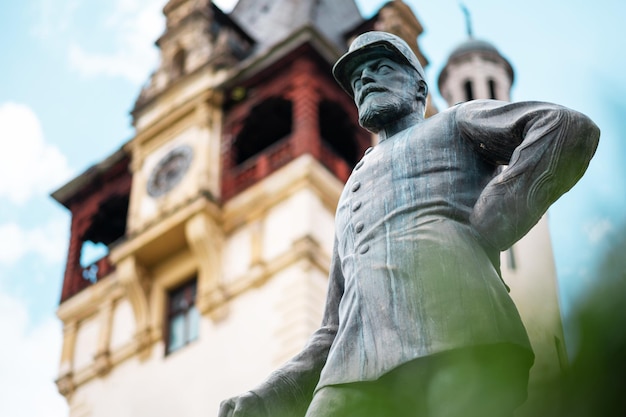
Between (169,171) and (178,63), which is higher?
(178,63)

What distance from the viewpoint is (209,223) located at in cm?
2395

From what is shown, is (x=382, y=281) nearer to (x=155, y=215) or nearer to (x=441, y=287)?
(x=441, y=287)

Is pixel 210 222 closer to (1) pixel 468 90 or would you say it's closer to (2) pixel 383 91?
(1) pixel 468 90

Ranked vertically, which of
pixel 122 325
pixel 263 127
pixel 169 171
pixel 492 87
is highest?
pixel 492 87

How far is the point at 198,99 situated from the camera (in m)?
26.6

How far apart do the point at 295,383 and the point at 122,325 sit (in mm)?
22033

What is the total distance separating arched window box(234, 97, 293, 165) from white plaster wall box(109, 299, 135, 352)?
138 inches

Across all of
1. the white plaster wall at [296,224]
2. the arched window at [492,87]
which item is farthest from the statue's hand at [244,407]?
the arched window at [492,87]

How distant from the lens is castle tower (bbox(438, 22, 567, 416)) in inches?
97.0

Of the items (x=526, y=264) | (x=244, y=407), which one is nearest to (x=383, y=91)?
(x=244, y=407)

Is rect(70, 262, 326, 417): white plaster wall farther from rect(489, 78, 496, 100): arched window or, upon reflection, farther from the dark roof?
rect(489, 78, 496, 100): arched window

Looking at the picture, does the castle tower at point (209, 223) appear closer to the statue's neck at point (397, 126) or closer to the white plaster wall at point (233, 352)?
the white plaster wall at point (233, 352)

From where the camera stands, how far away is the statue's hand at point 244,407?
346 cm

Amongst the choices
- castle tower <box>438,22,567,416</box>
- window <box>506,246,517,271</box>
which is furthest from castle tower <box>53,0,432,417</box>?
window <box>506,246,517,271</box>
